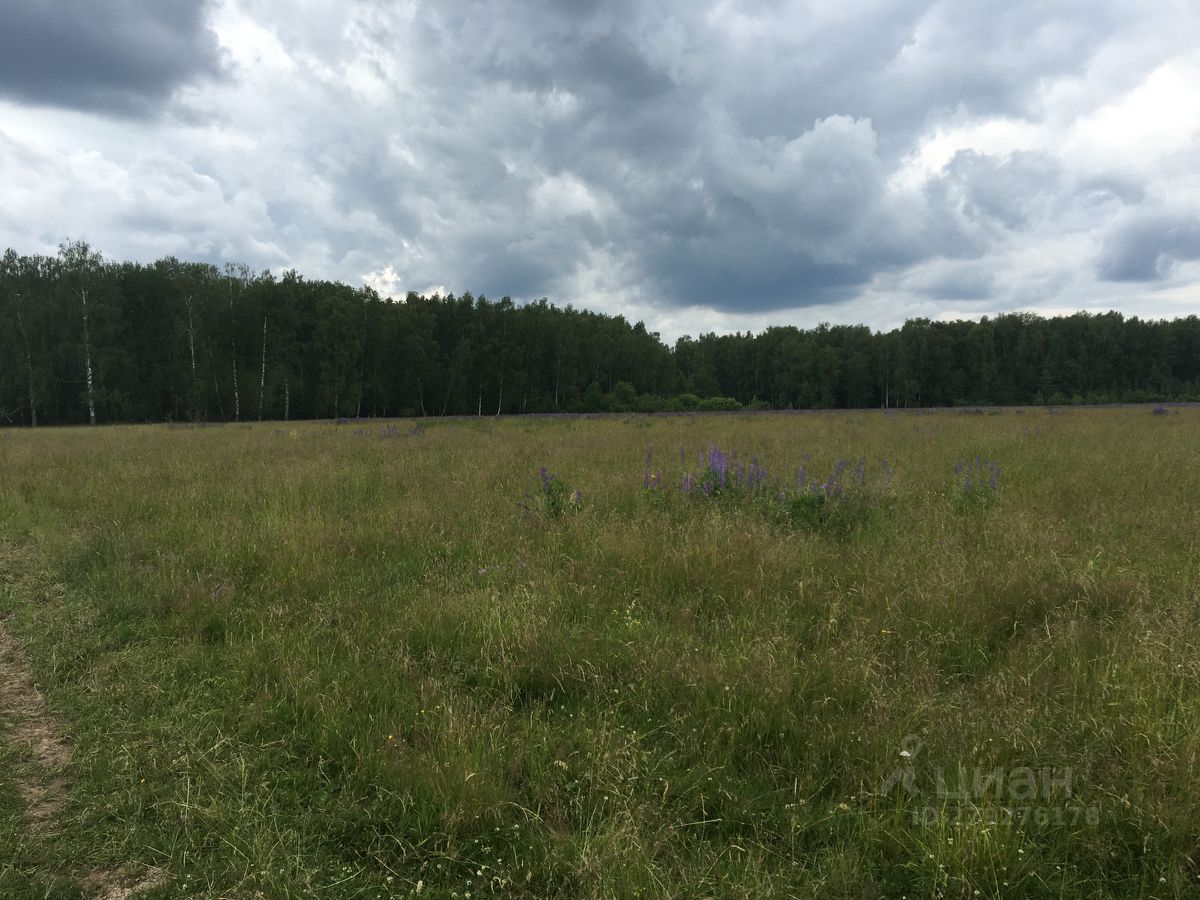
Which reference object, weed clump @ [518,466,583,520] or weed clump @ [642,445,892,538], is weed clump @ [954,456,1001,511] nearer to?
weed clump @ [642,445,892,538]

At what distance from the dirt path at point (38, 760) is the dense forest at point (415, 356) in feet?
145

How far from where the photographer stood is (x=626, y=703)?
10.5 ft

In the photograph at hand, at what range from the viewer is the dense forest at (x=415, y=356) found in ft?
132

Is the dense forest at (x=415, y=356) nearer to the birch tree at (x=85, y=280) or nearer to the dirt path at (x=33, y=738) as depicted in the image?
the birch tree at (x=85, y=280)

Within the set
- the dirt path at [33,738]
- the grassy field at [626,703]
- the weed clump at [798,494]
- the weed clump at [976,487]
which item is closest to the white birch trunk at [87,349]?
the grassy field at [626,703]

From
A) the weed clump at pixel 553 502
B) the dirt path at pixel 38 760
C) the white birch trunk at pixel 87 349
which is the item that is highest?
the white birch trunk at pixel 87 349

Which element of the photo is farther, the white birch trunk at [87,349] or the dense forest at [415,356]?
the dense forest at [415,356]

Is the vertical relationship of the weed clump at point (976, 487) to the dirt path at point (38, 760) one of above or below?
above

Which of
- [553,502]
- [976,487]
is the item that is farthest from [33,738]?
[976,487]

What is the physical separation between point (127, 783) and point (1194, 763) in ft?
15.4

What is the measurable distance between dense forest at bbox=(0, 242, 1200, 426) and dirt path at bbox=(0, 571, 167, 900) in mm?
44314

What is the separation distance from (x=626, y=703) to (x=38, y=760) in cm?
304

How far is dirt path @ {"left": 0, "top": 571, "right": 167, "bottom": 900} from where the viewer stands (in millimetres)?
2199

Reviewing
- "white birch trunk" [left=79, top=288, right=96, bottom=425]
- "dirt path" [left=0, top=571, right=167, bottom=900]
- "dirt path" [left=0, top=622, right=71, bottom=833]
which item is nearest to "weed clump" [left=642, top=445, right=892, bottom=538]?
"dirt path" [left=0, top=571, right=167, bottom=900]
